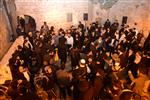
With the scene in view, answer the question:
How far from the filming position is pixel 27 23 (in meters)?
19.2

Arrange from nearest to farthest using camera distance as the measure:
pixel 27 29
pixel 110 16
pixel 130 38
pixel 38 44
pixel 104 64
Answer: pixel 104 64, pixel 38 44, pixel 130 38, pixel 27 29, pixel 110 16

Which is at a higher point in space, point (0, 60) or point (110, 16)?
point (110, 16)

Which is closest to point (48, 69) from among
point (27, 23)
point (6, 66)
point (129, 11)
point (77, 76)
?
point (77, 76)

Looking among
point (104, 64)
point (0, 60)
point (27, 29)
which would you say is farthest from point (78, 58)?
point (27, 29)

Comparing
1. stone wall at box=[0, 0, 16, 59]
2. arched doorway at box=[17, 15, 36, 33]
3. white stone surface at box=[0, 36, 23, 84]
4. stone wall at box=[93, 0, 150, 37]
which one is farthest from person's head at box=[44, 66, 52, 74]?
stone wall at box=[93, 0, 150, 37]

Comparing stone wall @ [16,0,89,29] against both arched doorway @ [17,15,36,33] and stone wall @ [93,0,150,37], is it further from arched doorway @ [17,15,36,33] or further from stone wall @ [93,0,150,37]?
stone wall @ [93,0,150,37]

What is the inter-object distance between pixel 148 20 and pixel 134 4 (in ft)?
5.43

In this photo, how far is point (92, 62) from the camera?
9.77 meters

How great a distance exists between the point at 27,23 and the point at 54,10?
2772 millimetres

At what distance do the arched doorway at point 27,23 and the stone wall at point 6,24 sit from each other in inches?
27.2

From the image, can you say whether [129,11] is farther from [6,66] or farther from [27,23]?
[6,66]

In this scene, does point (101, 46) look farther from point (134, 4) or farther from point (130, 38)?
point (134, 4)

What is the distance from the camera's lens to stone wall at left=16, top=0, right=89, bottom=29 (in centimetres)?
2038

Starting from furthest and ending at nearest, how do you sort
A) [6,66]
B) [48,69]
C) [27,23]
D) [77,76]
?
[27,23] < [6,66] < [48,69] < [77,76]
